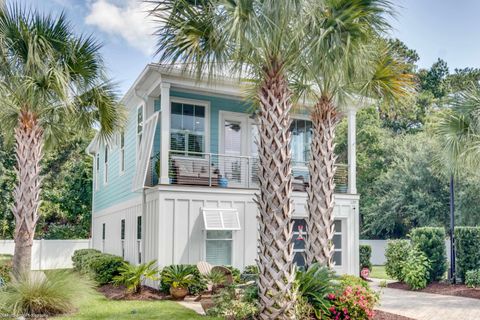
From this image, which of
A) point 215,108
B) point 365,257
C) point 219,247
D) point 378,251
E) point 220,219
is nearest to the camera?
point 220,219

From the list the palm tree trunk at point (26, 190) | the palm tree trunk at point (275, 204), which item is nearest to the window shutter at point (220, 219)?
the palm tree trunk at point (26, 190)

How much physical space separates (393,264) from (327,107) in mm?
7439

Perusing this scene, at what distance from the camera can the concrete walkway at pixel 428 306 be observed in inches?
400

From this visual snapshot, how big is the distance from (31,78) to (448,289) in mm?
12800

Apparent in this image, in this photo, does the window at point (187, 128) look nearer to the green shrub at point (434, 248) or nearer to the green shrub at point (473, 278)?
the green shrub at point (434, 248)

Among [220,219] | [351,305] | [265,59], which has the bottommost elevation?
[351,305]

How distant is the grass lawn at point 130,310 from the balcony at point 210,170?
401cm

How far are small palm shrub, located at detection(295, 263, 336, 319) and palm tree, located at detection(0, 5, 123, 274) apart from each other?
594 centimetres

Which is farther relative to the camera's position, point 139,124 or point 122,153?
point 122,153

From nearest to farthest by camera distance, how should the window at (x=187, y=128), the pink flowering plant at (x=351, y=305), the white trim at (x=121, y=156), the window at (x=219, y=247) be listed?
1. the pink flowering plant at (x=351, y=305)
2. the window at (x=219, y=247)
3. the window at (x=187, y=128)
4. the white trim at (x=121, y=156)

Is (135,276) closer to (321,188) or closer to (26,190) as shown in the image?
(26,190)

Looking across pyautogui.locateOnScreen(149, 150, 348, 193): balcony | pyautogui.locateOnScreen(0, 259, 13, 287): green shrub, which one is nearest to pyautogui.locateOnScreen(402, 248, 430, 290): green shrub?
pyautogui.locateOnScreen(149, 150, 348, 193): balcony

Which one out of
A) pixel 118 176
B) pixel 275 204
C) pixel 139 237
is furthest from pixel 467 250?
pixel 118 176

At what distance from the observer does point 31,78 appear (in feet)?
33.6
